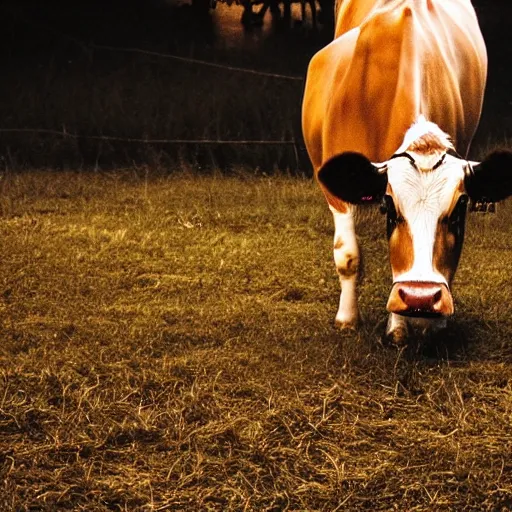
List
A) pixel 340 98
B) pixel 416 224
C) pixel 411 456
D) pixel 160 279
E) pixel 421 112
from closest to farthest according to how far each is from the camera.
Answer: pixel 411 456 → pixel 416 224 → pixel 421 112 → pixel 340 98 → pixel 160 279

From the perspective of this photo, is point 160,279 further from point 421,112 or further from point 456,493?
point 456,493

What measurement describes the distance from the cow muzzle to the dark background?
5.68 meters

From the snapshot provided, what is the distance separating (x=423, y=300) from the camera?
146 inches

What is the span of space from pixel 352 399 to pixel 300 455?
56 centimetres

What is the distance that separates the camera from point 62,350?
4492mm

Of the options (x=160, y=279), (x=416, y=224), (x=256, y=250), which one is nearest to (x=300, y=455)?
(x=416, y=224)

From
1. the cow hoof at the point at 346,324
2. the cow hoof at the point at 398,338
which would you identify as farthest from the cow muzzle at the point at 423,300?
the cow hoof at the point at 346,324

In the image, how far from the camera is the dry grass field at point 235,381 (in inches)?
126

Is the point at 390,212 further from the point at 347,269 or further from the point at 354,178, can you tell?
the point at 347,269

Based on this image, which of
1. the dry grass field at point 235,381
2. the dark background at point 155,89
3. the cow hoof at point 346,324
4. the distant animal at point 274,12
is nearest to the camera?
the dry grass field at point 235,381

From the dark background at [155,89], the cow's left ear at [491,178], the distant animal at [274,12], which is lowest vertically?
the dark background at [155,89]

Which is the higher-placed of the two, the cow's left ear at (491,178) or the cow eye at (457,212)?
the cow's left ear at (491,178)

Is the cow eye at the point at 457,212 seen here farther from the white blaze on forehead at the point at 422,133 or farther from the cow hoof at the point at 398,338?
the cow hoof at the point at 398,338

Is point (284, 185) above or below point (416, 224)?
below
